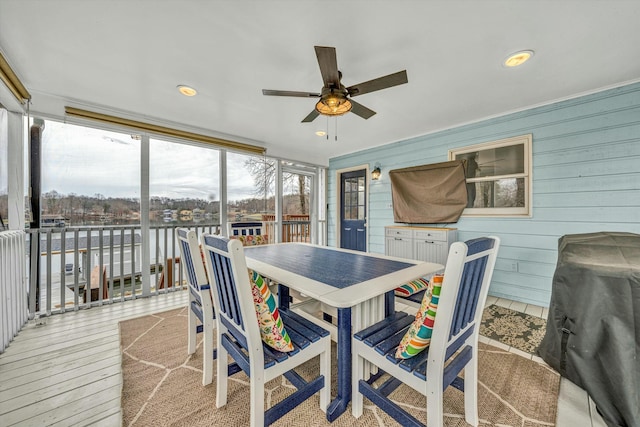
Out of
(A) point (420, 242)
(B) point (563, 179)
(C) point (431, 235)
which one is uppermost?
(B) point (563, 179)

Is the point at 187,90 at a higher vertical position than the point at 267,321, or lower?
higher

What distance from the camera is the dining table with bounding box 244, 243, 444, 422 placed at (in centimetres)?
130

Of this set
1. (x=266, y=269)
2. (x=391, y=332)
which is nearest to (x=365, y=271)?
(x=391, y=332)

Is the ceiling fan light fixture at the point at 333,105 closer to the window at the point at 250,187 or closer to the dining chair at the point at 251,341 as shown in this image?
the dining chair at the point at 251,341

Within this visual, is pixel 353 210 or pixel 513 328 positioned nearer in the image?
pixel 513 328

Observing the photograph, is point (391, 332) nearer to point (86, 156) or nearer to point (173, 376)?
point (173, 376)

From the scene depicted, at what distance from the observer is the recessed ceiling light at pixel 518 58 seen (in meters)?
1.95

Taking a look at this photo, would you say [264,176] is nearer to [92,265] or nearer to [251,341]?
[92,265]

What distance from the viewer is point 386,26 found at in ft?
5.49

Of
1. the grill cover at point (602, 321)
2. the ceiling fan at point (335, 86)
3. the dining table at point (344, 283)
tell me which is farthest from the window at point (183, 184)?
the grill cover at point (602, 321)

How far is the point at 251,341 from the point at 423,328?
775 millimetres

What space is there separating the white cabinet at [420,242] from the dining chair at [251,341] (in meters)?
2.62

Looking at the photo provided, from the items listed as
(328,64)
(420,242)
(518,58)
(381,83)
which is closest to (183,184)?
(328,64)

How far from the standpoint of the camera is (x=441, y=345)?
102cm
